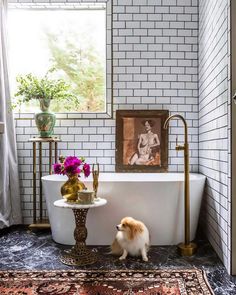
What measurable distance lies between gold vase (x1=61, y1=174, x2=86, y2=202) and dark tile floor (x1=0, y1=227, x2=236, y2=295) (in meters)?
0.55

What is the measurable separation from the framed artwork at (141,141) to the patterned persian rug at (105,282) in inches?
61.3

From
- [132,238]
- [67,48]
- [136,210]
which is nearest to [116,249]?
[132,238]

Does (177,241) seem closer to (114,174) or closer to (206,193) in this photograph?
(206,193)

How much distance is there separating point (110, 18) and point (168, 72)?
3.20ft

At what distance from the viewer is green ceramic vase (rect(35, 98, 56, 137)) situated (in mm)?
3527

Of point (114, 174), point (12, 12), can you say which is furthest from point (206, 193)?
point (12, 12)

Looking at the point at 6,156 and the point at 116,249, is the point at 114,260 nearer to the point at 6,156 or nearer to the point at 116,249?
the point at 116,249

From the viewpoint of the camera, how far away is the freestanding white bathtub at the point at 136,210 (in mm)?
2996

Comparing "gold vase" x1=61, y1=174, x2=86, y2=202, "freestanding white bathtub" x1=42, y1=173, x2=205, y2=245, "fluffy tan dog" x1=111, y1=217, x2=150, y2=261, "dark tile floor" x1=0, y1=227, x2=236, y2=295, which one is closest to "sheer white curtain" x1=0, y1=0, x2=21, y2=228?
"dark tile floor" x1=0, y1=227, x2=236, y2=295

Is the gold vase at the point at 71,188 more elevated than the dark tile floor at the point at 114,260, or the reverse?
the gold vase at the point at 71,188

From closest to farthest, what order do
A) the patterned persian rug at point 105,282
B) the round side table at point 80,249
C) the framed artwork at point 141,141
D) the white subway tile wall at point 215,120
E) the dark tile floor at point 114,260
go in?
1. the patterned persian rug at point 105,282
2. the dark tile floor at point 114,260
3. the white subway tile wall at point 215,120
4. the round side table at point 80,249
5. the framed artwork at point 141,141

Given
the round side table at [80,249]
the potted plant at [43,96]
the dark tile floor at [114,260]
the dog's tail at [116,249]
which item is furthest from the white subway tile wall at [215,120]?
the potted plant at [43,96]

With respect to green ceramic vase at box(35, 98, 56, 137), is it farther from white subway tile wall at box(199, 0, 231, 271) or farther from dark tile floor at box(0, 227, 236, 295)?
white subway tile wall at box(199, 0, 231, 271)

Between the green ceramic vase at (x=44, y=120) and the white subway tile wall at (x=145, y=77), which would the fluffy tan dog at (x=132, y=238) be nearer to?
the white subway tile wall at (x=145, y=77)
